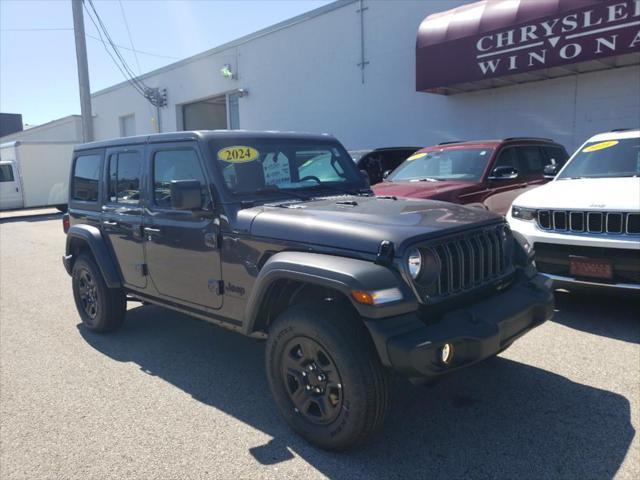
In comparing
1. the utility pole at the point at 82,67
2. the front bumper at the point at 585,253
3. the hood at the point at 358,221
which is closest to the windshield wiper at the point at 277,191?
the hood at the point at 358,221

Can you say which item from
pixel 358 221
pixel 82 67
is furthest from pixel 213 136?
pixel 82 67

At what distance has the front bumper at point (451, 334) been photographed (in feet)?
8.14

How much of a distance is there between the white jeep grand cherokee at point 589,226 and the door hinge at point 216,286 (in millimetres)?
3145

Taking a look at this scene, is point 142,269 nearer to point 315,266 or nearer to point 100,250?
point 100,250

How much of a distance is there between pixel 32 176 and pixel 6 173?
35.7 inches

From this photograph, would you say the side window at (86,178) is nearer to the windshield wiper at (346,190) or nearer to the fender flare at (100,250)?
the fender flare at (100,250)

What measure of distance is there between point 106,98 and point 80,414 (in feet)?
96.1

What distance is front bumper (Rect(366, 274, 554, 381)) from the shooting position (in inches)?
97.7

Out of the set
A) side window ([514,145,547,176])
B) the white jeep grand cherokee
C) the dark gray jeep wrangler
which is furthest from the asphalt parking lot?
side window ([514,145,547,176])

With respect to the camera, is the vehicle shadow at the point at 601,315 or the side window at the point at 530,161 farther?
the side window at the point at 530,161

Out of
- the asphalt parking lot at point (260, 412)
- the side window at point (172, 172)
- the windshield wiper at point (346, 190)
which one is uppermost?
the side window at point (172, 172)

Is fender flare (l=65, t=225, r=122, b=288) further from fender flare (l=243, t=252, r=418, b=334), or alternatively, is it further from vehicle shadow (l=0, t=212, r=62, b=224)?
vehicle shadow (l=0, t=212, r=62, b=224)

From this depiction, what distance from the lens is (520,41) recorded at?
405 inches

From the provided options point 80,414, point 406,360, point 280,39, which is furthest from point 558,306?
point 280,39
